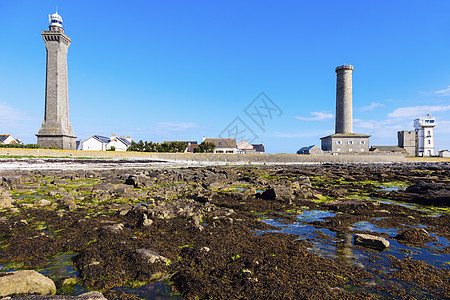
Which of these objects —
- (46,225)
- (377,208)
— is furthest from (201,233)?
(377,208)

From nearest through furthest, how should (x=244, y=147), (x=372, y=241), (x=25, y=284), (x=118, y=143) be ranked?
(x=25, y=284) < (x=372, y=241) < (x=118, y=143) < (x=244, y=147)

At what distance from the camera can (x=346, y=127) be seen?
211 ft

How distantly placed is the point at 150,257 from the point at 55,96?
5364cm

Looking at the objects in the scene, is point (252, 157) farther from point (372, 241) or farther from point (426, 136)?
point (426, 136)

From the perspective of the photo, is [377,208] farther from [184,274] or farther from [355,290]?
[184,274]

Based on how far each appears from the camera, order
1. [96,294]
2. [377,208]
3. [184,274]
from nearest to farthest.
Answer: [96,294]
[184,274]
[377,208]

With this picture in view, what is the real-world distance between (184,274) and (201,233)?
2.06 metres

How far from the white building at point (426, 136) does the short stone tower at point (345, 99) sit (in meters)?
35.8

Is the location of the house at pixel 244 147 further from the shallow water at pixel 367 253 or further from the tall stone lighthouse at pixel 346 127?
the shallow water at pixel 367 253

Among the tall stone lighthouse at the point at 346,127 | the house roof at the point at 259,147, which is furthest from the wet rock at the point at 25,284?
the house roof at the point at 259,147

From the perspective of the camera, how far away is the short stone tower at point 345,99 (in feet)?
210

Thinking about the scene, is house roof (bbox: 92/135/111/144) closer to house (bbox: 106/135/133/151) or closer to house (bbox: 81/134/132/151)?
house (bbox: 81/134/132/151)

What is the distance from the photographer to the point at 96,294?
300cm

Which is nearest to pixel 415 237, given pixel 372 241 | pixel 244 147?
pixel 372 241
